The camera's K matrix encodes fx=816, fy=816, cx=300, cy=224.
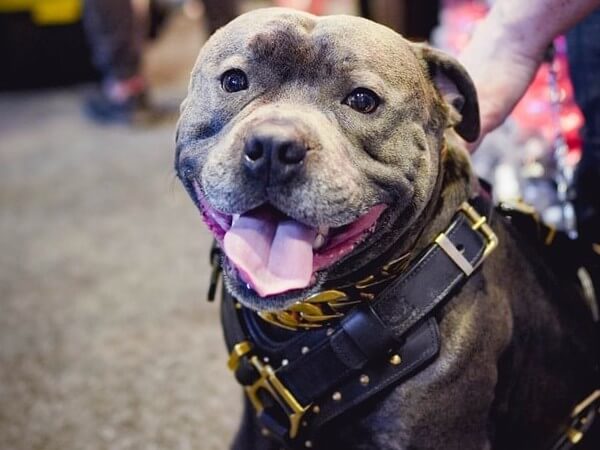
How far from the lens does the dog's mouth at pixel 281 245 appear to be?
0.86m

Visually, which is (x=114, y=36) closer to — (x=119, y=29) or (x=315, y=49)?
(x=119, y=29)

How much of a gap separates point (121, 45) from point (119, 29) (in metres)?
0.07

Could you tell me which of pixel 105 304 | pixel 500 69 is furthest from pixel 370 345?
pixel 105 304

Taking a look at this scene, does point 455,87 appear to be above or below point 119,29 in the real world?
above

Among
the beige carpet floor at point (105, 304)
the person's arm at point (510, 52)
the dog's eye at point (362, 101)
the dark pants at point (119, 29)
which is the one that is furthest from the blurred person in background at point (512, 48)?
the dark pants at point (119, 29)

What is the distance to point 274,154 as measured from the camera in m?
0.83

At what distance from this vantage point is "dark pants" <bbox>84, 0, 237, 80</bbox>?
2.86 metres

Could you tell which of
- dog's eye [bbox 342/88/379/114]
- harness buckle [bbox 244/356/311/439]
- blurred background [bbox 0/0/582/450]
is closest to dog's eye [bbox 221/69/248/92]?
dog's eye [bbox 342/88/379/114]

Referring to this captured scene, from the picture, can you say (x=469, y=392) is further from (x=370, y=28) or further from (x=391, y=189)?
(x=370, y=28)

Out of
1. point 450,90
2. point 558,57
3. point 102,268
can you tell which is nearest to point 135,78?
point 102,268

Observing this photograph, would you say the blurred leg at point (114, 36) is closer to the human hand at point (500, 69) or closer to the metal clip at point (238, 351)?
the human hand at point (500, 69)

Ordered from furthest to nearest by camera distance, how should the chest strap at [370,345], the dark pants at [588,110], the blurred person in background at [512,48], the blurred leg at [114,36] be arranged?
the blurred leg at [114,36] → the dark pants at [588,110] → the blurred person in background at [512,48] → the chest strap at [370,345]

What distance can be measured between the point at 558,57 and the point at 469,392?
3.16ft

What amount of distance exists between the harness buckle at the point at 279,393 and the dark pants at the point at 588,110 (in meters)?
0.58
